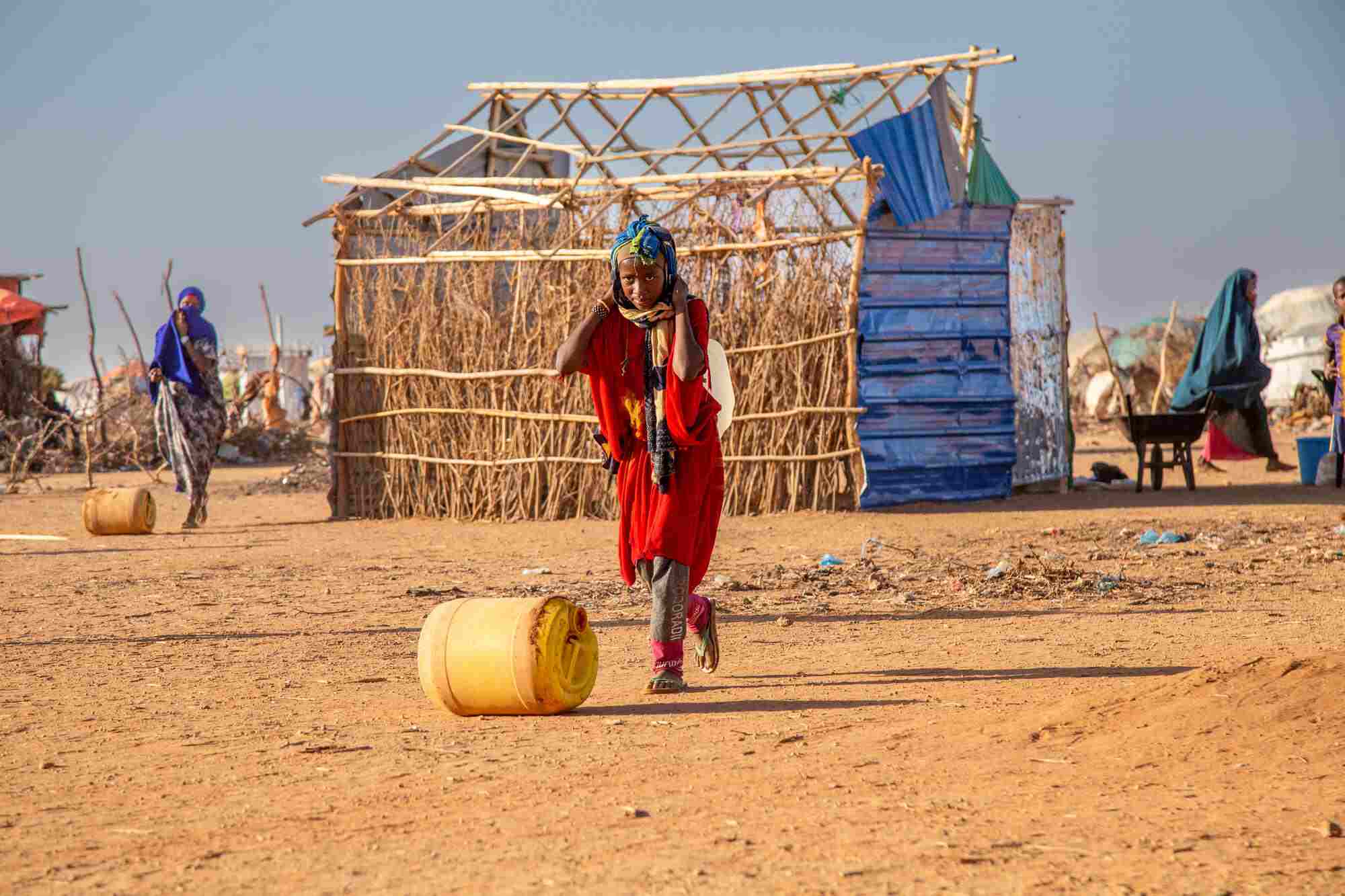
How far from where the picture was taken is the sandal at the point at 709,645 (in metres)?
5.25

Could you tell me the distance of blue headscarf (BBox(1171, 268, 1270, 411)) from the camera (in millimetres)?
14602

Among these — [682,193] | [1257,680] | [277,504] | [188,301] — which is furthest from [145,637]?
[277,504]

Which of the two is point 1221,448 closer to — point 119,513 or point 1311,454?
point 1311,454

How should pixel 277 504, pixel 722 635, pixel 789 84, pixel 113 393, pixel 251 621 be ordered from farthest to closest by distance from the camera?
pixel 113 393
pixel 277 504
pixel 789 84
pixel 251 621
pixel 722 635

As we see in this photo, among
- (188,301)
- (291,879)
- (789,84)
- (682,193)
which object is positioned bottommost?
(291,879)

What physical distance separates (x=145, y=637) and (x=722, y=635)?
247 centimetres

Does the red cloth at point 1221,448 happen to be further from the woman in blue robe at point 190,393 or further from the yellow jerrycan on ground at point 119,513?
the yellow jerrycan on ground at point 119,513

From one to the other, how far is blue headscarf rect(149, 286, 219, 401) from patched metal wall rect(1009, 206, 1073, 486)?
6451 millimetres

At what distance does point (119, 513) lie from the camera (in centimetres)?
1198

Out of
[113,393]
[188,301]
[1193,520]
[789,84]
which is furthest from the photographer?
[113,393]

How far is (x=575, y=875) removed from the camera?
3.05 m

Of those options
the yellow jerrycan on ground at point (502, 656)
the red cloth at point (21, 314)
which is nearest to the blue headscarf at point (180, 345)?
the yellow jerrycan on ground at point (502, 656)

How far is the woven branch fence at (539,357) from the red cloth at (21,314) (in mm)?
12662

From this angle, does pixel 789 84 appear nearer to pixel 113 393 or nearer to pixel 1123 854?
pixel 1123 854
